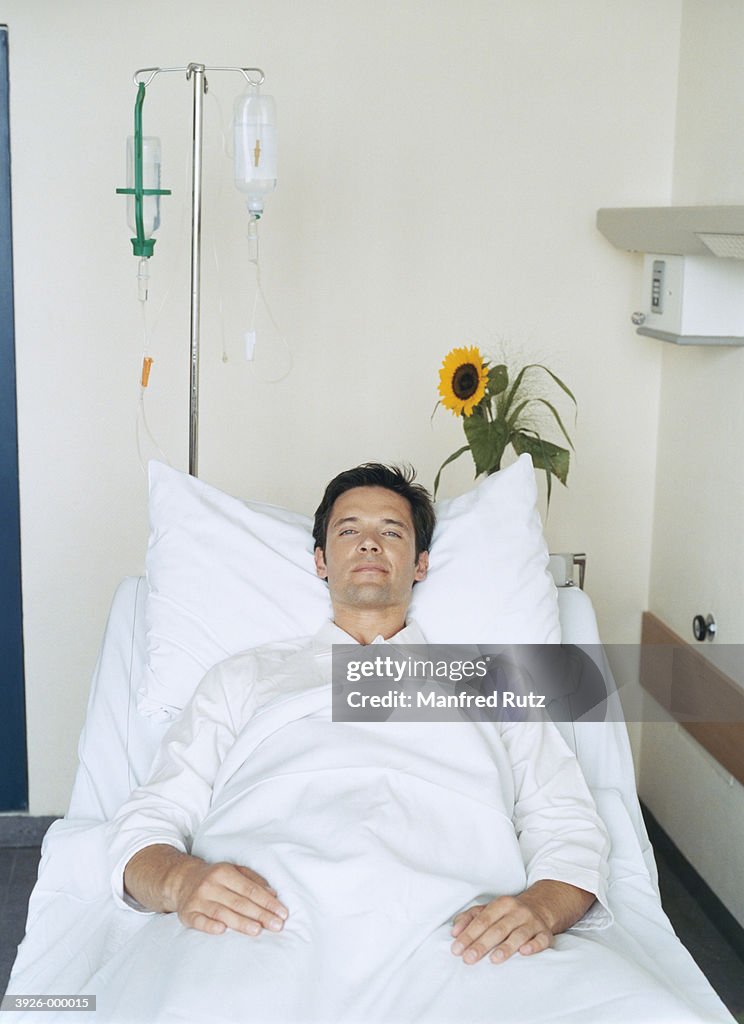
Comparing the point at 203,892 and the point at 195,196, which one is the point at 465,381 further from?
the point at 203,892

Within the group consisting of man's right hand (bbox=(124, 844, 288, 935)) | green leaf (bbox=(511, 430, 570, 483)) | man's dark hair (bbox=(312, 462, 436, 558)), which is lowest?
man's right hand (bbox=(124, 844, 288, 935))

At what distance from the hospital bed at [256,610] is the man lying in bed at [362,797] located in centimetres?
6

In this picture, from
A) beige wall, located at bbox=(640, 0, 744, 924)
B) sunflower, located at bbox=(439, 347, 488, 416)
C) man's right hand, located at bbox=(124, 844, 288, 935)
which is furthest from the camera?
beige wall, located at bbox=(640, 0, 744, 924)

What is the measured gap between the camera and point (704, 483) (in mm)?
2641

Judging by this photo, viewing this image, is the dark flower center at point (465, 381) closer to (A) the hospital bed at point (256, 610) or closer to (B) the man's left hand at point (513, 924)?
(A) the hospital bed at point (256, 610)

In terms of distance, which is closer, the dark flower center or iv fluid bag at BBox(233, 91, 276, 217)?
iv fluid bag at BBox(233, 91, 276, 217)

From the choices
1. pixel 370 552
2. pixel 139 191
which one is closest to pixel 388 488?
pixel 370 552

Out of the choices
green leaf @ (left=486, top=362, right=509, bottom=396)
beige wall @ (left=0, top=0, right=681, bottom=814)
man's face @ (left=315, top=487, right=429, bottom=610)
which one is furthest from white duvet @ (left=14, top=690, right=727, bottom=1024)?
beige wall @ (left=0, top=0, right=681, bottom=814)

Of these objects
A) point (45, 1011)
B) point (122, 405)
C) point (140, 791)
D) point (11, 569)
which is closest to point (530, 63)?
point (122, 405)

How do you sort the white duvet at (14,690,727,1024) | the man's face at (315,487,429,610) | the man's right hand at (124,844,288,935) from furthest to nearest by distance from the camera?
the man's face at (315,487,429,610), the man's right hand at (124,844,288,935), the white duvet at (14,690,727,1024)

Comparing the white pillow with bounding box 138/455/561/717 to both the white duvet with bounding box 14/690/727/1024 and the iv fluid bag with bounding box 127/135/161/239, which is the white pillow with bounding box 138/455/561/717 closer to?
the white duvet with bounding box 14/690/727/1024

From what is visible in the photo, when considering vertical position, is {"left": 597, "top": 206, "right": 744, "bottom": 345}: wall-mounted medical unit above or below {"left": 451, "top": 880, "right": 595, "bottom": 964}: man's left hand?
above

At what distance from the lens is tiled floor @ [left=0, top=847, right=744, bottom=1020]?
2.36 metres

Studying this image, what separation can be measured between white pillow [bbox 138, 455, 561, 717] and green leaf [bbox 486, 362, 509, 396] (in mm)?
252
